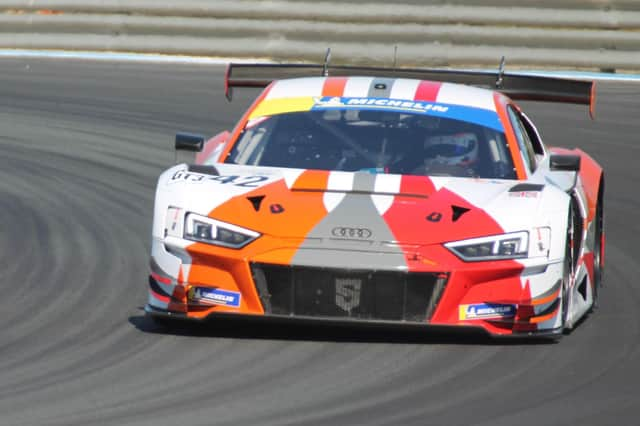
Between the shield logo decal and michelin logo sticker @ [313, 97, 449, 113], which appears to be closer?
the shield logo decal

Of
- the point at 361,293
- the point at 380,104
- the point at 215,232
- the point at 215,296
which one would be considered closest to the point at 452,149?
the point at 380,104

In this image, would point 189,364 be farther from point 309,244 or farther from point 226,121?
point 226,121

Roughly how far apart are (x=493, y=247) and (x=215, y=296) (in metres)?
1.23

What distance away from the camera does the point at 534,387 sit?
5891 millimetres

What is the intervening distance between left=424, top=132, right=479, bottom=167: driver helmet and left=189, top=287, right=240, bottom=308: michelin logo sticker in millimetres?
1513

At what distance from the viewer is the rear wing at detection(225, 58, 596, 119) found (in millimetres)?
8906

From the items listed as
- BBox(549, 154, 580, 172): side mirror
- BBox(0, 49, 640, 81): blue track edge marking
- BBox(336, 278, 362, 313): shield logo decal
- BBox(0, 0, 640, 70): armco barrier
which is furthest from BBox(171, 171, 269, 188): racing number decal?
BBox(0, 49, 640, 81): blue track edge marking

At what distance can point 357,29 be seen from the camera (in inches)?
708

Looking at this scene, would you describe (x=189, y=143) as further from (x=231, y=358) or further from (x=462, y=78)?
(x=462, y=78)

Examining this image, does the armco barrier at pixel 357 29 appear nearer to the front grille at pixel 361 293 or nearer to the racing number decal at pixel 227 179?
the racing number decal at pixel 227 179

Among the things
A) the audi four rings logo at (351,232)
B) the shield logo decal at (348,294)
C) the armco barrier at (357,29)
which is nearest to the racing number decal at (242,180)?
the audi four rings logo at (351,232)

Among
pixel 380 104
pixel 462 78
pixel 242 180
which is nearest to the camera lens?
pixel 242 180

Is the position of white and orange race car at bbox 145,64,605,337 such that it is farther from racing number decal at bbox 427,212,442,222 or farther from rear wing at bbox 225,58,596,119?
rear wing at bbox 225,58,596,119

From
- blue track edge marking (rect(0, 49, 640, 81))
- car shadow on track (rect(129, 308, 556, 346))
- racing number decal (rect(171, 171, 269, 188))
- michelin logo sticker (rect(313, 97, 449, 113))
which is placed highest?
michelin logo sticker (rect(313, 97, 449, 113))
